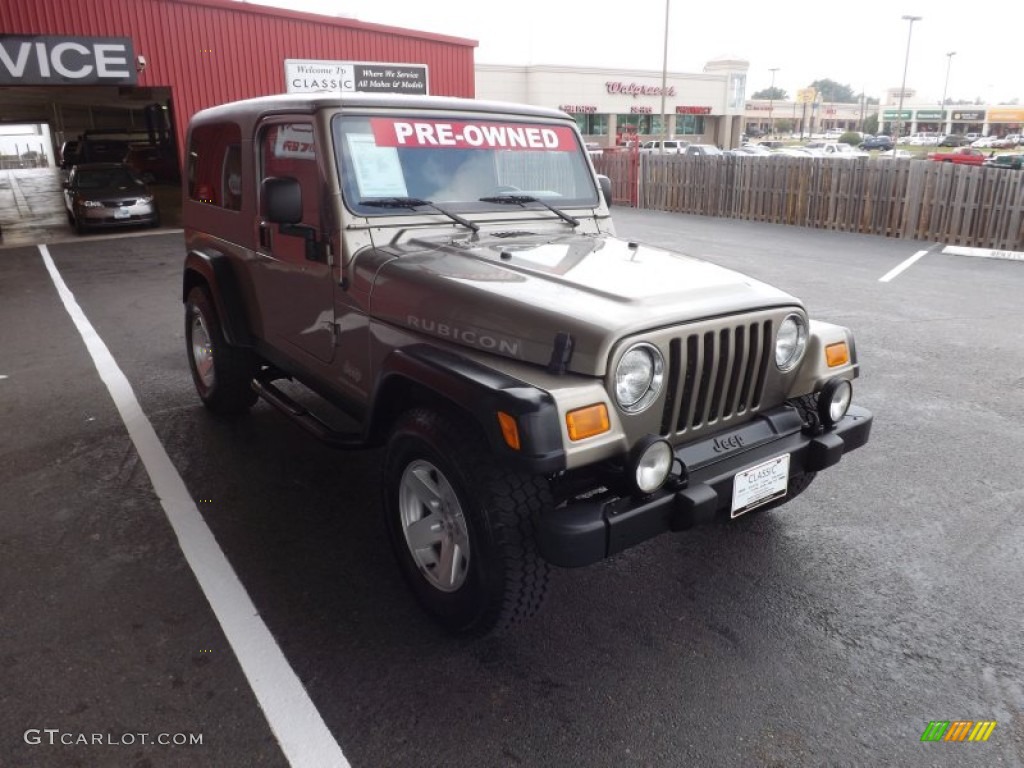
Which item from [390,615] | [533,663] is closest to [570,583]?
[533,663]

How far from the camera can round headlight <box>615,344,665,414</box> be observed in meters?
2.60

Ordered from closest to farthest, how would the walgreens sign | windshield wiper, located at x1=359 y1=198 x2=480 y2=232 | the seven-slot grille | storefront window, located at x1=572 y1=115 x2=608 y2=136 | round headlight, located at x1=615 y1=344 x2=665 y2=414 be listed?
round headlight, located at x1=615 y1=344 x2=665 y2=414, the seven-slot grille, windshield wiper, located at x1=359 y1=198 x2=480 y2=232, the walgreens sign, storefront window, located at x1=572 y1=115 x2=608 y2=136

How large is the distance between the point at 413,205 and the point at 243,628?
2007 millimetres

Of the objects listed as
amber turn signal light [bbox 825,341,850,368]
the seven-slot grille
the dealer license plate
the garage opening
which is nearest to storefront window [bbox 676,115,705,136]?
the garage opening

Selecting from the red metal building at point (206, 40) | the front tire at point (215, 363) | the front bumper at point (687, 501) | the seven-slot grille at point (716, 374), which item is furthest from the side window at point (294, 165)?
the red metal building at point (206, 40)

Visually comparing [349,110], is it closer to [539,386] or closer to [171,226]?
[539,386]

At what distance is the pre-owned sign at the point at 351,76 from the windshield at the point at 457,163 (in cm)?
1450

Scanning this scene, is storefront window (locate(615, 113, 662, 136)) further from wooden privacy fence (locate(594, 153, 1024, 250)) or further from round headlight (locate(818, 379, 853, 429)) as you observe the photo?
round headlight (locate(818, 379, 853, 429))

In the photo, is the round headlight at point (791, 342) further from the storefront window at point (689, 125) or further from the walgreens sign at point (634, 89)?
the storefront window at point (689, 125)

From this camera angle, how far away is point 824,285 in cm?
999

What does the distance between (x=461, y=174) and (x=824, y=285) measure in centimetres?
760

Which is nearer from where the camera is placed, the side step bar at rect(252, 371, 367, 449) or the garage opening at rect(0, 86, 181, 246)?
the side step bar at rect(252, 371, 367, 449)

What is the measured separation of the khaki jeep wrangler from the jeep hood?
1 cm

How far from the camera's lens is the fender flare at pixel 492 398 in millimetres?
2398
